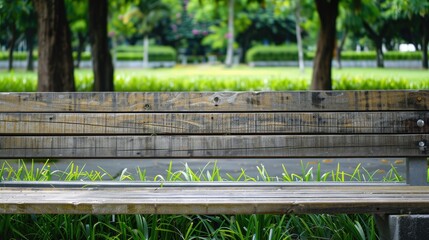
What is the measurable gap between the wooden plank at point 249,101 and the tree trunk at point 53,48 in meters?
6.29

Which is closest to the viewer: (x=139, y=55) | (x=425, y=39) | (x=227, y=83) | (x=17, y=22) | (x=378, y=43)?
(x=425, y=39)

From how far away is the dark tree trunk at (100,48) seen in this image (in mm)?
13734

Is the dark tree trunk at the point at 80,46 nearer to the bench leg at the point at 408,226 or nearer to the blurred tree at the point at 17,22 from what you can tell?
the blurred tree at the point at 17,22

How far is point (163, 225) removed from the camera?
13.1 ft

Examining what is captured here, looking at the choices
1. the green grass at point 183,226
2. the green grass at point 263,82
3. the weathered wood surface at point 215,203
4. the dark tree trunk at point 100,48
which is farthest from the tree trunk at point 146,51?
the weathered wood surface at point 215,203

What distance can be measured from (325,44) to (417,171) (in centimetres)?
910

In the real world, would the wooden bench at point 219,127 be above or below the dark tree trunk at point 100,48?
below

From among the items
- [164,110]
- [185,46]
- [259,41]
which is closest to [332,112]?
[164,110]

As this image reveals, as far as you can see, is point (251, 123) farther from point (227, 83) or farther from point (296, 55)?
point (296, 55)

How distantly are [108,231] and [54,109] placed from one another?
0.78 m

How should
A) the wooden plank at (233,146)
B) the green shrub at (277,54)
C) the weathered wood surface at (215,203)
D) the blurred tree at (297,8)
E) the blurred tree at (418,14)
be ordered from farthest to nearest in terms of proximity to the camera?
the green shrub at (277,54) < the blurred tree at (297,8) < the blurred tree at (418,14) < the wooden plank at (233,146) < the weathered wood surface at (215,203)

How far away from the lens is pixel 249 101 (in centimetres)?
416

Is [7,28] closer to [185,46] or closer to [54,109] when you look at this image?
[54,109]

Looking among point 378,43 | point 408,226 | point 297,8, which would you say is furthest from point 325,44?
point 408,226
